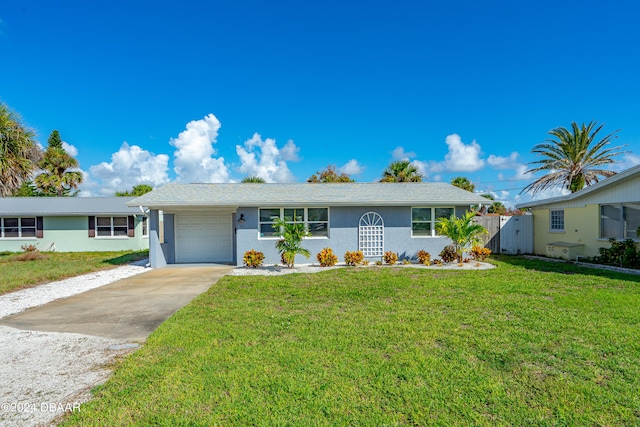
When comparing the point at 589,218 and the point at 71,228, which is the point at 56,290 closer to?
the point at 71,228

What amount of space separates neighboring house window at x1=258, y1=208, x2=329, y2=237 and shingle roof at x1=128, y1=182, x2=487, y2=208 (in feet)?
1.45

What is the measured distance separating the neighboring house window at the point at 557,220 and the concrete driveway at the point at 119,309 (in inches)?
572

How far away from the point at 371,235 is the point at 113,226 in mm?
15686

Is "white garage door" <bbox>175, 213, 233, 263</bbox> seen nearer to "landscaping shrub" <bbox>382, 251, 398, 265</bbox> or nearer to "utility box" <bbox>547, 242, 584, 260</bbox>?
"landscaping shrub" <bbox>382, 251, 398, 265</bbox>

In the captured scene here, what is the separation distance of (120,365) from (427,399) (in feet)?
11.6

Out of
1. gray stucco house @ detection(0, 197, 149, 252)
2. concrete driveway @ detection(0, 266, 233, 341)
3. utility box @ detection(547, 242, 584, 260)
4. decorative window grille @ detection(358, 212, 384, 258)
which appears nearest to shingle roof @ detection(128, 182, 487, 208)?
decorative window grille @ detection(358, 212, 384, 258)

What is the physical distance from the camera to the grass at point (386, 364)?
2.91m

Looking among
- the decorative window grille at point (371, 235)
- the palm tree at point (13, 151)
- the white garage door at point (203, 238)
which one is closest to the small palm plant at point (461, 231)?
the decorative window grille at point (371, 235)

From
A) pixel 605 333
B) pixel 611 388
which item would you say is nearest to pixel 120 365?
pixel 611 388

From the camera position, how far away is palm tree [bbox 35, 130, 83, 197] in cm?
2594

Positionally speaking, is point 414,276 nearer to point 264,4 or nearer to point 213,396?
point 213,396

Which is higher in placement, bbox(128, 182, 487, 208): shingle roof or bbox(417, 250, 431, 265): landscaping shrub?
bbox(128, 182, 487, 208): shingle roof

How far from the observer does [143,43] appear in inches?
568

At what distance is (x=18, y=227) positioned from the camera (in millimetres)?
19031
